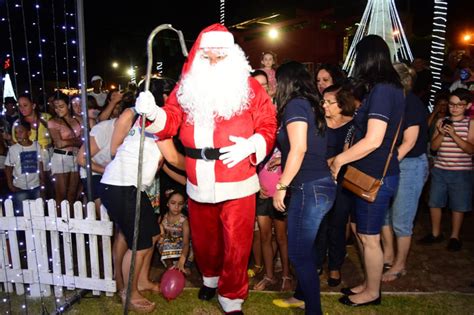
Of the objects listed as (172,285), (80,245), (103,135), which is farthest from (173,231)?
(103,135)

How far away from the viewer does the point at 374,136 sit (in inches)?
116

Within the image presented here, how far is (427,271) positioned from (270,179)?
1985mm

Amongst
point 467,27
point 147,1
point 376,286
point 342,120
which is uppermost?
point 147,1

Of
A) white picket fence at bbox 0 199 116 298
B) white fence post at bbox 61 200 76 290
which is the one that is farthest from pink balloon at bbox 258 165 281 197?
white fence post at bbox 61 200 76 290

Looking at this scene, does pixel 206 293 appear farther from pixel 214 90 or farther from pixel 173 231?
pixel 214 90

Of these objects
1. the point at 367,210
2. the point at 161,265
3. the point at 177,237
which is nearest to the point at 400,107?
the point at 367,210

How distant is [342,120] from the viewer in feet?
11.9

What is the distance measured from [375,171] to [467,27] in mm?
15593

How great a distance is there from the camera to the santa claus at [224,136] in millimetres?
3174

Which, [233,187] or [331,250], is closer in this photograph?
[233,187]

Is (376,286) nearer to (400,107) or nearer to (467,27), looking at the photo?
(400,107)

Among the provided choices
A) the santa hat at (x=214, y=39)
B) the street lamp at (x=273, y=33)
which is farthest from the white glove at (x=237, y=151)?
the street lamp at (x=273, y=33)

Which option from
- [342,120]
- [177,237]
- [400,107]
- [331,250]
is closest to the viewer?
[400,107]

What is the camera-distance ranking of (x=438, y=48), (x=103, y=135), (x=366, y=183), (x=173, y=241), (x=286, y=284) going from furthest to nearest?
(x=438, y=48), (x=173, y=241), (x=103, y=135), (x=286, y=284), (x=366, y=183)
